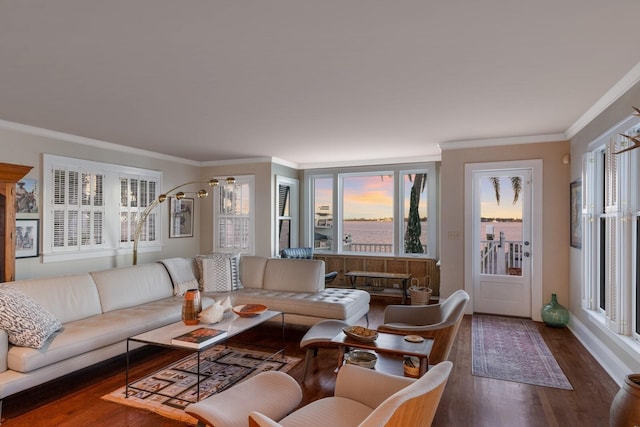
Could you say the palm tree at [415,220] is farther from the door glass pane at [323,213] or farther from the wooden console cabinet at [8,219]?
the wooden console cabinet at [8,219]

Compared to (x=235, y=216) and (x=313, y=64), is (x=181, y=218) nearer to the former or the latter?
(x=235, y=216)

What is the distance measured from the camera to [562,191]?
15.7 feet

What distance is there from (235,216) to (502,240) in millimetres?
4522

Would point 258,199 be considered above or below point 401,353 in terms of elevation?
above

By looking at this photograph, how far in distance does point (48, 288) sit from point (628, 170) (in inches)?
202

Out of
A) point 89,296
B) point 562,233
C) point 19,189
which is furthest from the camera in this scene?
point 562,233

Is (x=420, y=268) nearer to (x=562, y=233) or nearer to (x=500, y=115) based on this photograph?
(x=562, y=233)

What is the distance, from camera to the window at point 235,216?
22.1 feet

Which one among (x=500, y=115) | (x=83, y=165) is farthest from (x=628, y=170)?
(x=83, y=165)

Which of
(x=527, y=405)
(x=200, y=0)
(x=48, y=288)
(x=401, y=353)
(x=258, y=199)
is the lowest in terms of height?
(x=527, y=405)

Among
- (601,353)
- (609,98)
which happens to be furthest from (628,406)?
(609,98)

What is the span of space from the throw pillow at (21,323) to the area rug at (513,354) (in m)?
3.51

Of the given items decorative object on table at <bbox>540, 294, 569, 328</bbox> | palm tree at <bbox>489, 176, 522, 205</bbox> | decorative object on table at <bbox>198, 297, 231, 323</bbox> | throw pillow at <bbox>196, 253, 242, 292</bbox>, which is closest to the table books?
decorative object on table at <bbox>198, 297, 231, 323</bbox>

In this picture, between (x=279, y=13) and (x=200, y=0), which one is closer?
(x=200, y=0)
